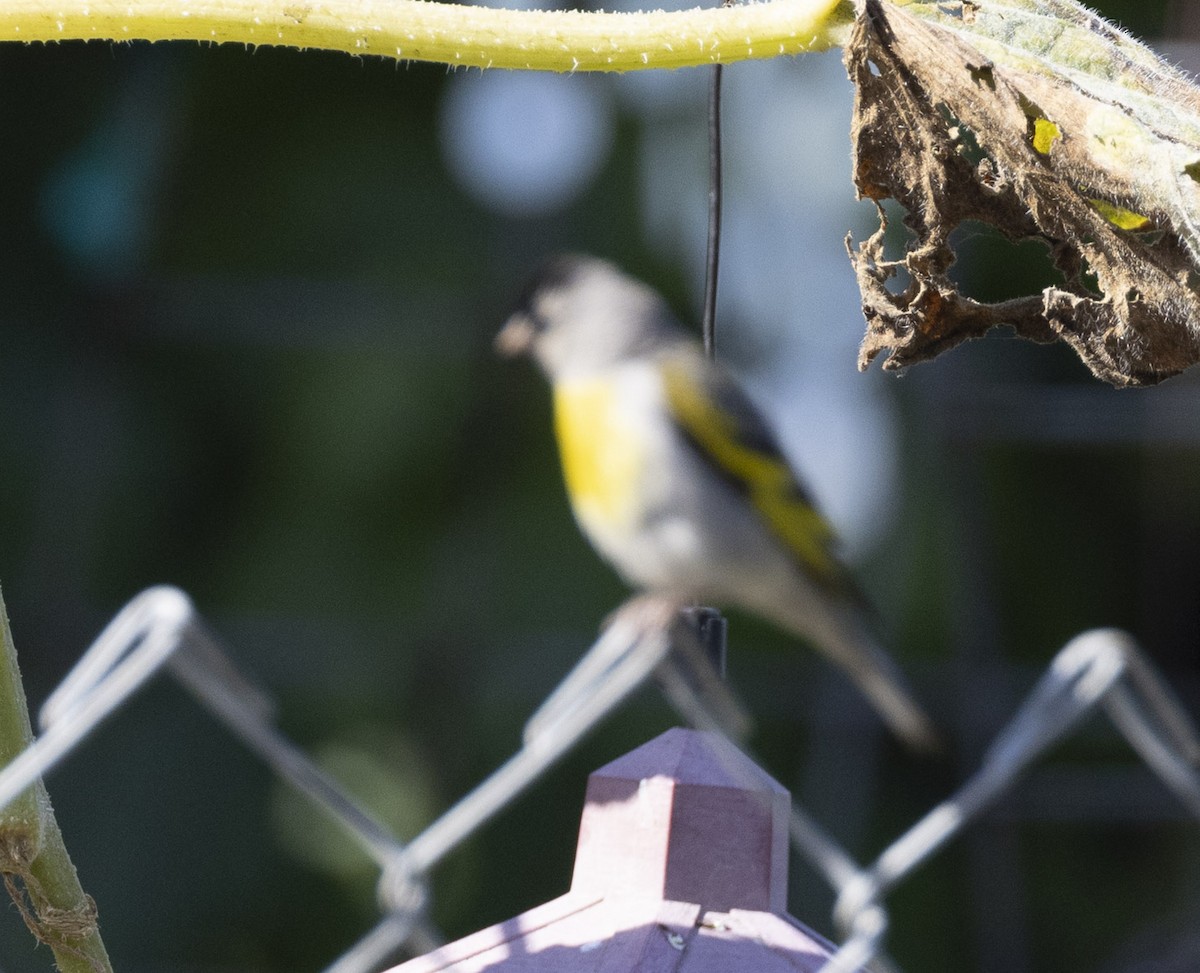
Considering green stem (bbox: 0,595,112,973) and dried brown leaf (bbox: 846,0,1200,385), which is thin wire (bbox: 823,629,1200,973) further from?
green stem (bbox: 0,595,112,973)

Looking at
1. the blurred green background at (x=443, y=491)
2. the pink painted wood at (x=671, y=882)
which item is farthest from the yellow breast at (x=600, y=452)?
the blurred green background at (x=443, y=491)

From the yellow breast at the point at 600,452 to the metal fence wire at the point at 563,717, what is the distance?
35 cm

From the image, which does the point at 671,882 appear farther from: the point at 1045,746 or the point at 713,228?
the point at 713,228

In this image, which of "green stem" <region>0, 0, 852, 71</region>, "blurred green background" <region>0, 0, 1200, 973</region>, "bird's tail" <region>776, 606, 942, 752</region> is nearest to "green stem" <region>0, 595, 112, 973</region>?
"green stem" <region>0, 0, 852, 71</region>

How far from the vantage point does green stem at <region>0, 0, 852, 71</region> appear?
0.70 meters

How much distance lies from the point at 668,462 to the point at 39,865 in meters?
0.51

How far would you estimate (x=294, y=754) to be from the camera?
55 cm

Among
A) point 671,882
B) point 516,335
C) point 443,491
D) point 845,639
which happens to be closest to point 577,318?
point 516,335

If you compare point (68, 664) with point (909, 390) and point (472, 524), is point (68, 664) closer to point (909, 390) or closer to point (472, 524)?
point (472, 524)

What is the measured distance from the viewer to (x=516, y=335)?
1.03 meters

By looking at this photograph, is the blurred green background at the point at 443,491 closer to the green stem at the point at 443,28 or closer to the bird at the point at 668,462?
the bird at the point at 668,462

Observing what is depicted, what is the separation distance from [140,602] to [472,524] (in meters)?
2.65

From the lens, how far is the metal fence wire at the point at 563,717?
0.55m

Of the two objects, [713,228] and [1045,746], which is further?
[713,228]
